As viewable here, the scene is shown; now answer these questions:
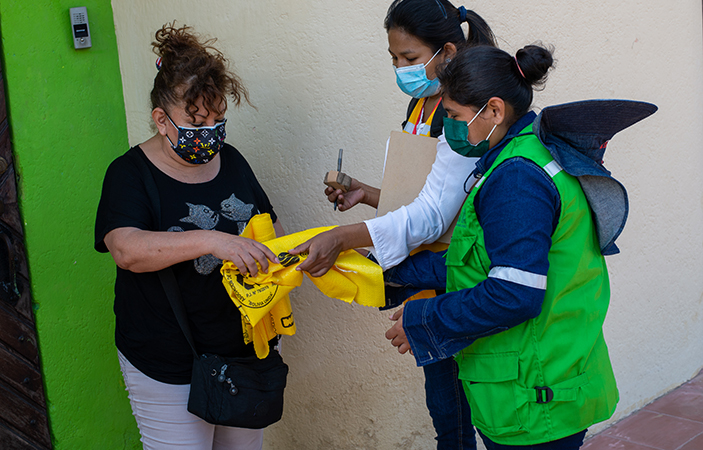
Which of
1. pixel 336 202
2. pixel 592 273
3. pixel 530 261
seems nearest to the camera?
pixel 530 261

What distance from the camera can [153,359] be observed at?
2.04 meters

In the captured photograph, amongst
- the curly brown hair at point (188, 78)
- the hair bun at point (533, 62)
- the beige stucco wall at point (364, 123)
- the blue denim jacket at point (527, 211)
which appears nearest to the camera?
the blue denim jacket at point (527, 211)

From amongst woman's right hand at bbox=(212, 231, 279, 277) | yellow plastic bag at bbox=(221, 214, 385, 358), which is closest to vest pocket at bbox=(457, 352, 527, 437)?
yellow plastic bag at bbox=(221, 214, 385, 358)

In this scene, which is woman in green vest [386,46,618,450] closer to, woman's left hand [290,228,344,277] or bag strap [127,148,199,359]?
woman's left hand [290,228,344,277]

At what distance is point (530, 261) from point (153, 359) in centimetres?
137

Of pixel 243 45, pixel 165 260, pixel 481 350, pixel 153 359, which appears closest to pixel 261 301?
pixel 165 260

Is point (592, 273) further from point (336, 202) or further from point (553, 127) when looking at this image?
point (336, 202)

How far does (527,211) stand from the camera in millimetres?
1344

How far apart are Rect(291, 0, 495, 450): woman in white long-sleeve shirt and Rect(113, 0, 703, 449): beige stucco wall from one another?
56cm

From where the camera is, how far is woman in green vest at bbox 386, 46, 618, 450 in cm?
137

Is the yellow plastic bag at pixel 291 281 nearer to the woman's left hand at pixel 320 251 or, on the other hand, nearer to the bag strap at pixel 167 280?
the woman's left hand at pixel 320 251

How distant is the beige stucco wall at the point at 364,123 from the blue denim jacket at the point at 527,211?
44.6 inches

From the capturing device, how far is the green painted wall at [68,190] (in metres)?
2.57

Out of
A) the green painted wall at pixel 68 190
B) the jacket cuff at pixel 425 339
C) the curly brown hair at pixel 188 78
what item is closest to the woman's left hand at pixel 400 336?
the jacket cuff at pixel 425 339
